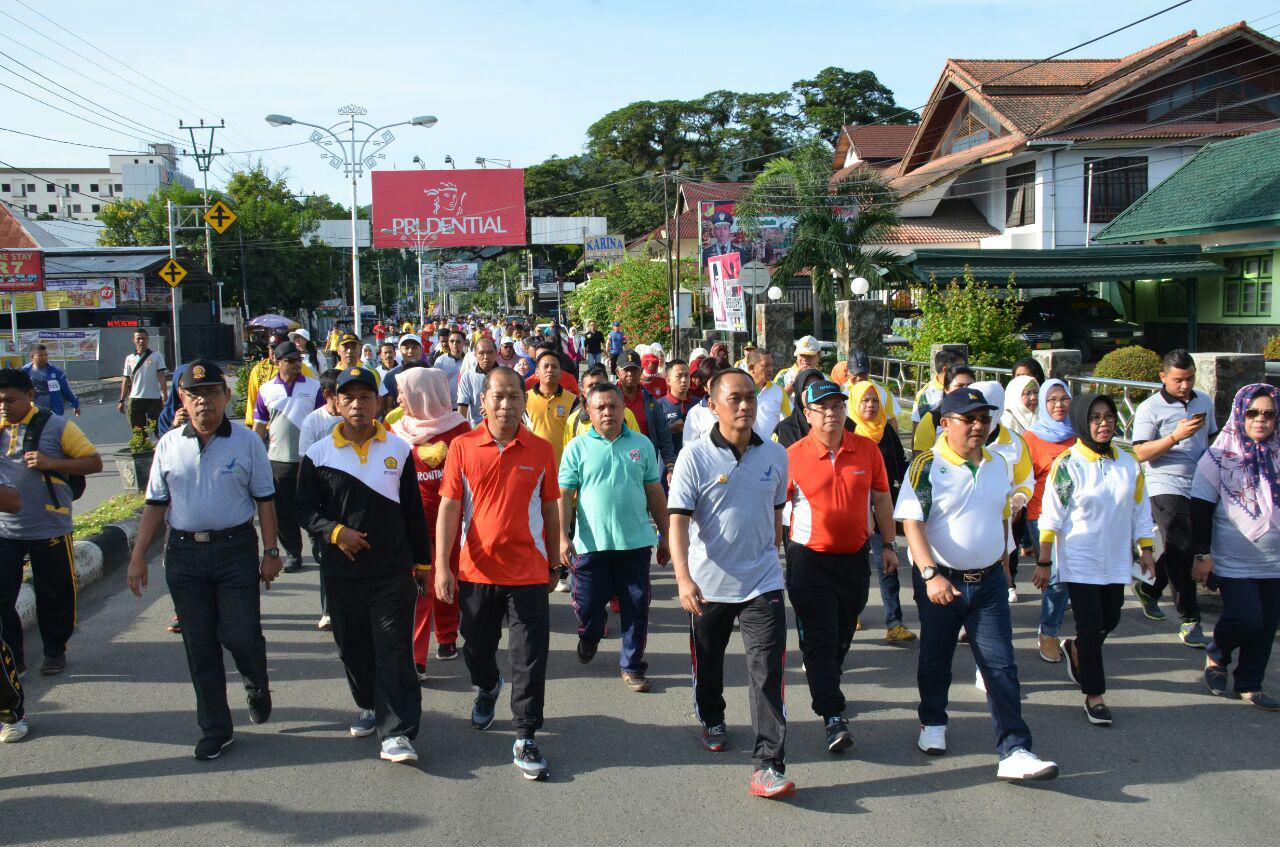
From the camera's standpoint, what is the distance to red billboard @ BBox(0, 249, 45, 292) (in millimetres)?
28547

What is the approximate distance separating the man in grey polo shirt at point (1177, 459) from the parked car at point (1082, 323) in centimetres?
1600

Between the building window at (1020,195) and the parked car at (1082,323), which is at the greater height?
the building window at (1020,195)

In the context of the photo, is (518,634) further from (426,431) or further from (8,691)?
(8,691)

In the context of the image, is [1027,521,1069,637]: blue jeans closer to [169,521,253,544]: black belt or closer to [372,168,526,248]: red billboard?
[169,521,253,544]: black belt

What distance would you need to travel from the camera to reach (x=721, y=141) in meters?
69.5

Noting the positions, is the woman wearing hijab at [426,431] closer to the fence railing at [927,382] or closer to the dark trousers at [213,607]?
the dark trousers at [213,607]

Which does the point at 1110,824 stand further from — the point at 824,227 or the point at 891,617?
the point at 824,227

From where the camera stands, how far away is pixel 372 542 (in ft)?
15.4

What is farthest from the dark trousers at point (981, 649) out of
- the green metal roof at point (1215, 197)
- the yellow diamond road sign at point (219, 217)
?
the yellow diamond road sign at point (219, 217)

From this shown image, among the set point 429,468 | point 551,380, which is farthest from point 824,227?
point 429,468

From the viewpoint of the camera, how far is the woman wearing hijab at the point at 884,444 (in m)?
6.57

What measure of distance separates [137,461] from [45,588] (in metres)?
6.31

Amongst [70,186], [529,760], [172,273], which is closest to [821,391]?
[529,760]

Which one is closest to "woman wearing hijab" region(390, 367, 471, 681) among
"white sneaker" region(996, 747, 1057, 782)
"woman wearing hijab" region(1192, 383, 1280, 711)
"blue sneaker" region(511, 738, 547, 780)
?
"blue sneaker" region(511, 738, 547, 780)
